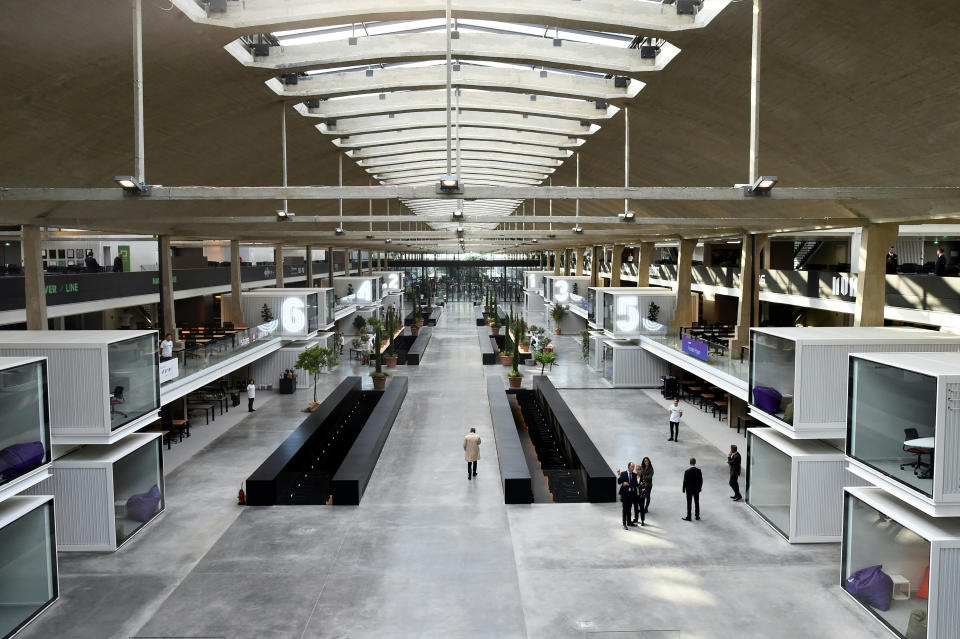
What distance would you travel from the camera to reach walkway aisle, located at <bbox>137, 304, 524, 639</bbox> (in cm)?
791

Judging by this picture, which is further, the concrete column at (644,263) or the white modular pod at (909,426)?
the concrete column at (644,263)

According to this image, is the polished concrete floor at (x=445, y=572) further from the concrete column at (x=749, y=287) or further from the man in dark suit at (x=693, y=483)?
the concrete column at (x=749, y=287)

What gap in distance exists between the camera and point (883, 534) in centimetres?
800

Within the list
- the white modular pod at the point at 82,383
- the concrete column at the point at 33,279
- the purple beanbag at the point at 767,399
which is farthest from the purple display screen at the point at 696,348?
the concrete column at the point at 33,279

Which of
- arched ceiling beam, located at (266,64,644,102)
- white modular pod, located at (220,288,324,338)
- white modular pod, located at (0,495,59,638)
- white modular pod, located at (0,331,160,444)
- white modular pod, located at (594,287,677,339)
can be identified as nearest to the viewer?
white modular pod, located at (0,495,59,638)

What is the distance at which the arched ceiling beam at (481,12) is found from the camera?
963 centimetres

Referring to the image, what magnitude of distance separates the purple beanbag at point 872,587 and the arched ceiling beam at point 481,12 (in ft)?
23.9

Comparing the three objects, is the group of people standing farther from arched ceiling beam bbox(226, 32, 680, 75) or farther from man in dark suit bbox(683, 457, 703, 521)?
arched ceiling beam bbox(226, 32, 680, 75)

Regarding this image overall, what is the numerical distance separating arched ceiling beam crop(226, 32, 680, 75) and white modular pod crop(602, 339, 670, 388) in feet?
42.9

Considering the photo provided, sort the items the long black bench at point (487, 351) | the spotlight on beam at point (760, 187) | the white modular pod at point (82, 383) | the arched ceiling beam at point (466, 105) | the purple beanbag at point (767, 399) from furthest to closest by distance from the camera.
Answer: the long black bench at point (487, 351), the arched ceiling beam at point (466, 105), the purple beanbag at point (767, 399), the white modular pod at point (82, 383), the spotlight on beam at point (760, 187)

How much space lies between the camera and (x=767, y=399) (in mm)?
11227

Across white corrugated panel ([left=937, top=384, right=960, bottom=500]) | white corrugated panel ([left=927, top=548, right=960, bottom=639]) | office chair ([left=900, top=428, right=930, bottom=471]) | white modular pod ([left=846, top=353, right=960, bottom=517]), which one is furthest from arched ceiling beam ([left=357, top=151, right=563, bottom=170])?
white corrugated panel ([left=927, top=548, right=960, bottom=639])

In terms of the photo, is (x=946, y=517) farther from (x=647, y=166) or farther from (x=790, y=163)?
(x=647, y=166)

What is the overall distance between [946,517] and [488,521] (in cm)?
630
